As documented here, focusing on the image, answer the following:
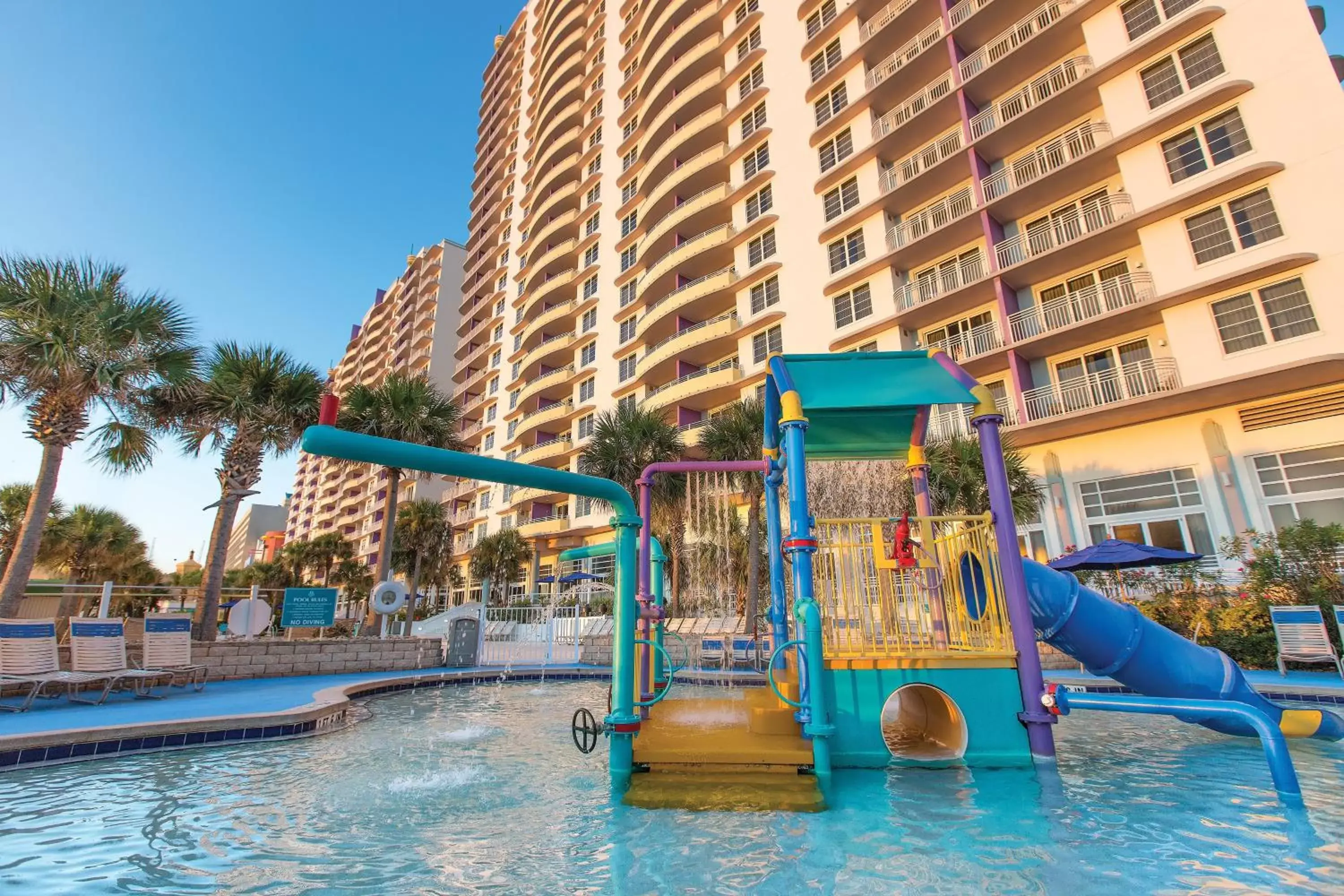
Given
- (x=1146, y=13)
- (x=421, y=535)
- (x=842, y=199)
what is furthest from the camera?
(x=421, y=535)

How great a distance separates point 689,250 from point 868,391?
27.7 metres

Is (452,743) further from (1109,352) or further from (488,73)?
(488,73)

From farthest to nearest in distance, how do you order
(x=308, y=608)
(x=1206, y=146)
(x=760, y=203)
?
1. (x=760, y=203)
2. (x=1206, y=146)
3. (x=308, y=608)

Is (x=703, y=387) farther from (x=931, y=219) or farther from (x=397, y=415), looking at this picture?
(x=397, y=415)

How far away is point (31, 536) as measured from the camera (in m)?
10.7

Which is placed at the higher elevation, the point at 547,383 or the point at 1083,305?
the point at 547,383

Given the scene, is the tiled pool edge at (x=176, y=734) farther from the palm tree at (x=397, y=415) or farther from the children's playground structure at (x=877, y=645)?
the palm tree at (x=397, y=415)

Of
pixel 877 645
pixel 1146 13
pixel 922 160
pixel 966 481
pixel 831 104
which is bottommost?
pixel 877 645

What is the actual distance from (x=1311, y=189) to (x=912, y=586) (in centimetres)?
1769

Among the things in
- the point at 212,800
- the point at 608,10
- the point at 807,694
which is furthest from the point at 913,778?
the point at 608,10

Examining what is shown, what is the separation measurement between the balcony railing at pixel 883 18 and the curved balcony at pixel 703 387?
49.9ft

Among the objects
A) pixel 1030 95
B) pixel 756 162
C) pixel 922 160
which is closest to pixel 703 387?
pixel 756 162

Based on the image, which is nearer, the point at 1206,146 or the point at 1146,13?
the point at 1206,146

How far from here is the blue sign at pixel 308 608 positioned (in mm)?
13203
